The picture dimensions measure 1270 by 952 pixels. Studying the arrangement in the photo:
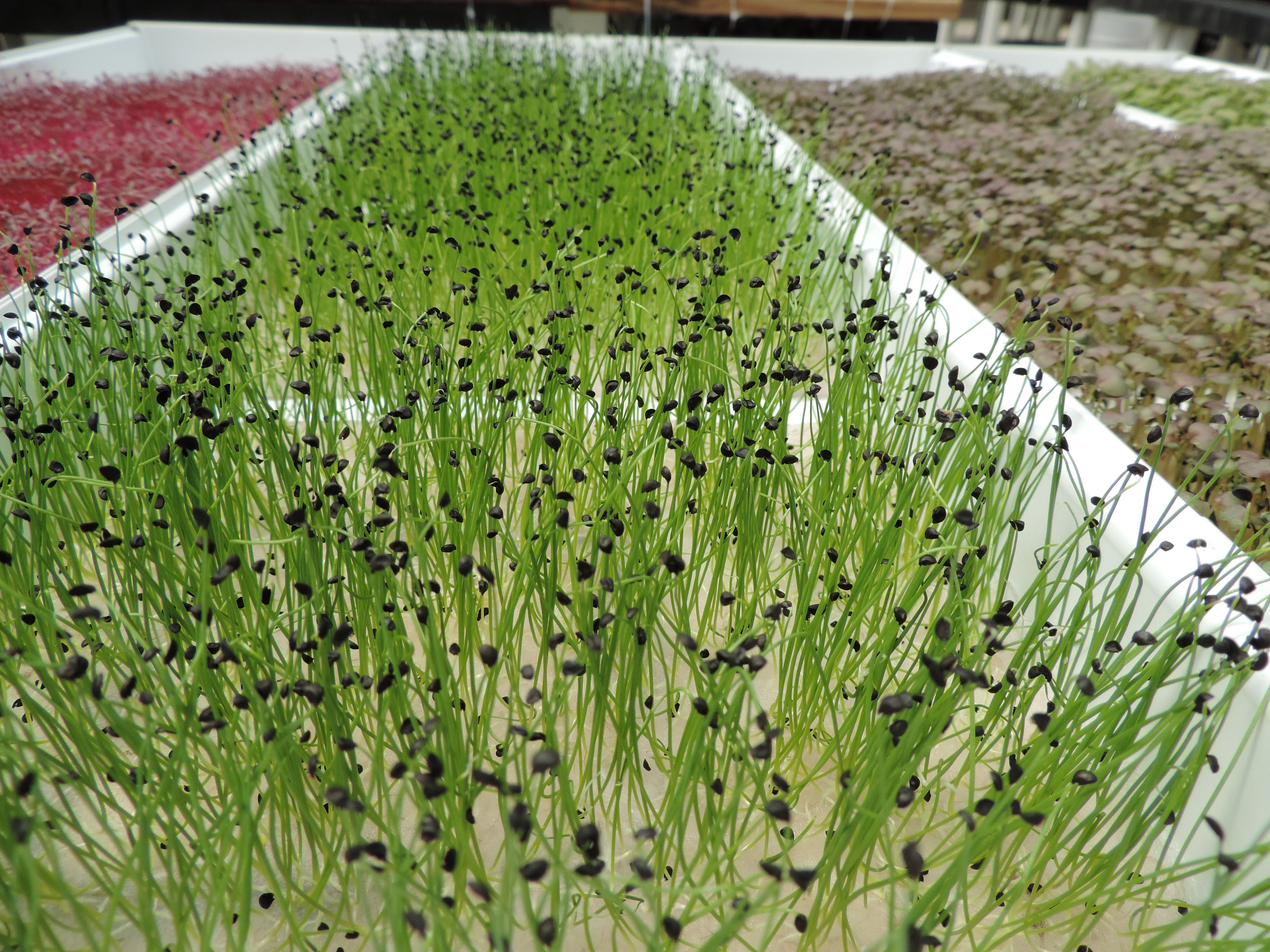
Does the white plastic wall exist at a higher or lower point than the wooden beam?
lower

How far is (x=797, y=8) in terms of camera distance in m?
6.01

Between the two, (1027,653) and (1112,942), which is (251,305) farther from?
(1112,942)

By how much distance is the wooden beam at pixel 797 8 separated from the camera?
18.9 feet

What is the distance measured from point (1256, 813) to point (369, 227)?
2020mm

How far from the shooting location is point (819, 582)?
1404 mm

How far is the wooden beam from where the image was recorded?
5.77 meters

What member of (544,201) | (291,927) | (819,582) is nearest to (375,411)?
(291,927)

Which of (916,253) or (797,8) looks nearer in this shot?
(916,253)

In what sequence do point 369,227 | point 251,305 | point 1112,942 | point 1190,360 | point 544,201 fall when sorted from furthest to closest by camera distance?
1. point 251,305
2. point 544,201
3. point 369,227
4. point 1190,360
5. point 1112,942

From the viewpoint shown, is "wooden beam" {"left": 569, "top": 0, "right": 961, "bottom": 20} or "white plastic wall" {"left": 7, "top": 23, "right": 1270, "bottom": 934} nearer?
"white plastic wall" {"left": 7, "top": 23, "right": 1270, "bottom": 934}

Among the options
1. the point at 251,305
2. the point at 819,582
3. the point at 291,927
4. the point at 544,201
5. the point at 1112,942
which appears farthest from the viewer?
the point at 251,305

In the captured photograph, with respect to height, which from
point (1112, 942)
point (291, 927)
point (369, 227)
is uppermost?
point (369, 227)

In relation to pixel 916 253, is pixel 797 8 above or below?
above

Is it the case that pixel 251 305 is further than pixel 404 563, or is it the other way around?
pixel 251 305
